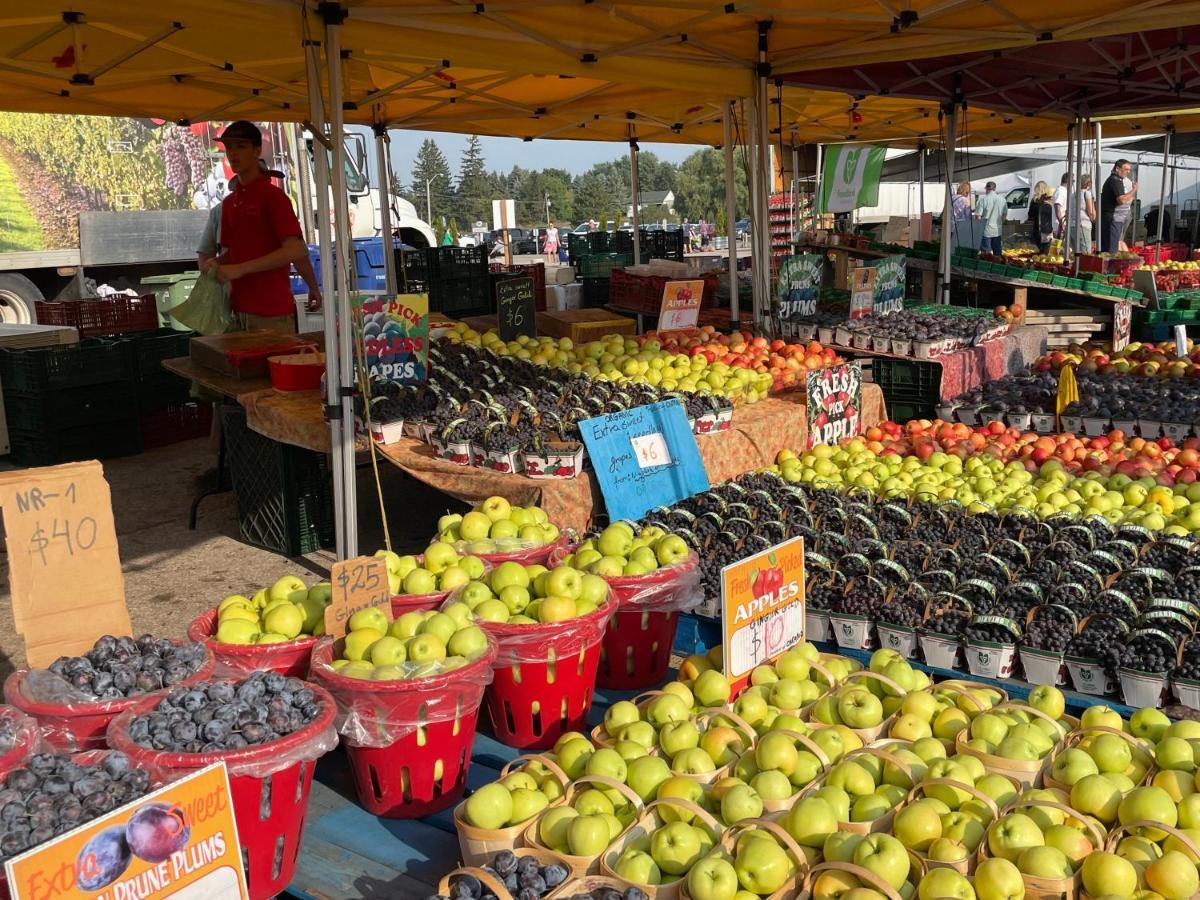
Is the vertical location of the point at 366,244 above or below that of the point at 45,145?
below

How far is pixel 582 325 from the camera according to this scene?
7.51 metres

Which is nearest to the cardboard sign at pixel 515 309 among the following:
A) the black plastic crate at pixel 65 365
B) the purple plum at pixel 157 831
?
the black plastic crate at pixel 65 365

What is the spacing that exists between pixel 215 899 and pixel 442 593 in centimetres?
122

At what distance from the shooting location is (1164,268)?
13.3 meters

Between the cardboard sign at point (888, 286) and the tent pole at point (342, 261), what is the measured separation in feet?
15.0

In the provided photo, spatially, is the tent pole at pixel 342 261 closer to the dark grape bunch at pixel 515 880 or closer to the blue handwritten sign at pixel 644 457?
the blue handwritten sign at pixel 644 457

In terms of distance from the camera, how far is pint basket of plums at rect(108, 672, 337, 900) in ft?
7.29

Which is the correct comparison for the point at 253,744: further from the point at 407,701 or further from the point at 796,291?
the point at 796,291

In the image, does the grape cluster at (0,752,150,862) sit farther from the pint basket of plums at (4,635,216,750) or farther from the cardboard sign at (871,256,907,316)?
the cardboard sign at (871,256,907,316)

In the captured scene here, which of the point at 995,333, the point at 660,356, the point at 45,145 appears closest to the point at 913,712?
the point at 660,356

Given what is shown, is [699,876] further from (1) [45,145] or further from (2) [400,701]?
(1) [45,145]

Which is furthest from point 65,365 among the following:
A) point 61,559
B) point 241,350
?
point 61,559

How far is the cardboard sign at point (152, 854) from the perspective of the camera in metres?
1.77

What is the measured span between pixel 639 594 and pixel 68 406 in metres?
5.99
